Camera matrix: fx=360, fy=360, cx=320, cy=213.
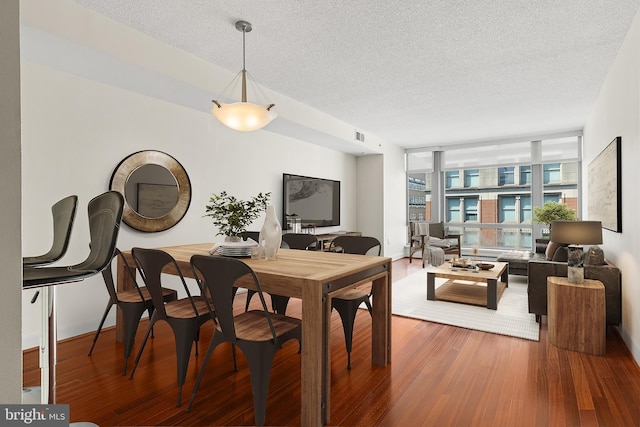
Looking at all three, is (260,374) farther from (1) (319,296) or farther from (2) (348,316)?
(2) (348,316)

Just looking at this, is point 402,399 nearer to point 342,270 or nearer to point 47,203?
point 342,270

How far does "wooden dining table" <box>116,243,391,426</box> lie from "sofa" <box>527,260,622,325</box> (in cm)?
173

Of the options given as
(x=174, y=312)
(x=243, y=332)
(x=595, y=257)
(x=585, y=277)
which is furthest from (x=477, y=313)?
(x=174, y=312)

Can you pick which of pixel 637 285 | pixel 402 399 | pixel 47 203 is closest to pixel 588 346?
pixel 637 285

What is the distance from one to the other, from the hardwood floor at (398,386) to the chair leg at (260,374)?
13cm

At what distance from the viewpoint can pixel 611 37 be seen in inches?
118

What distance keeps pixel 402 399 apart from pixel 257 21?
2.78 meters

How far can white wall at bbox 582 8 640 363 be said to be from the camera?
2641 millimetres

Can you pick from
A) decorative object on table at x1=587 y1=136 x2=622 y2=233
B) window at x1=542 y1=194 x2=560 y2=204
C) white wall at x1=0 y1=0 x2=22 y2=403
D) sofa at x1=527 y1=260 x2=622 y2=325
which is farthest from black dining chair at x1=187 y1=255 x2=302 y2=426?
window at x1=542 y1=194 x2=560 y2=204

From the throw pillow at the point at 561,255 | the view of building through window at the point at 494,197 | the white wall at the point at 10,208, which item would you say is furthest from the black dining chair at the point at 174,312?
the view of building through window at the point at 494,197

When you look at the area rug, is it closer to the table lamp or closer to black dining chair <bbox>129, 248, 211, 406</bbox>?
the table lamp

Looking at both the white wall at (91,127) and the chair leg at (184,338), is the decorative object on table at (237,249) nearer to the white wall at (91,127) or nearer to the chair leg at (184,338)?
the chair leg at (184,338)

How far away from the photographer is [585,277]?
3.13m

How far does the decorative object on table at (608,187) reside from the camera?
3201mm
